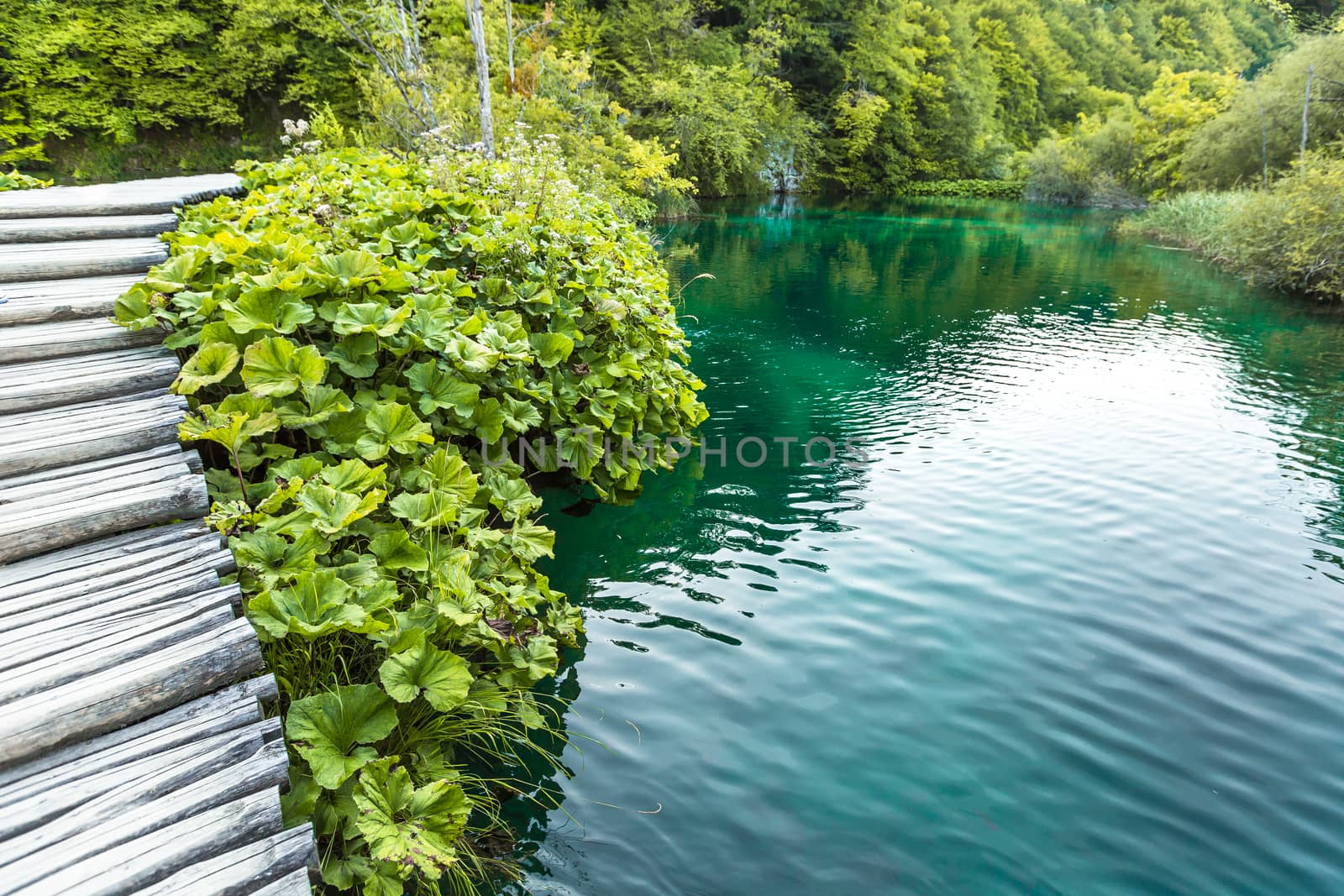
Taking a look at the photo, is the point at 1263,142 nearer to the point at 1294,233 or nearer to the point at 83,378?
the point at 1294,233

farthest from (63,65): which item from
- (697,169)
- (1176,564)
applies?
(1176,564)

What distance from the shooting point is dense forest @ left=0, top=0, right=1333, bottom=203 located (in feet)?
56.8

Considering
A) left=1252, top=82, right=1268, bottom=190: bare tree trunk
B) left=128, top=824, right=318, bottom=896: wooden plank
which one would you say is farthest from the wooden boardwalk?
left=1252, top=82, right=1268, bottom=190: bare tree trunk

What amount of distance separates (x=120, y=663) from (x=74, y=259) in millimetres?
3435

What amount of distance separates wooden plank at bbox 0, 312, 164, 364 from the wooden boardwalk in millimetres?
16

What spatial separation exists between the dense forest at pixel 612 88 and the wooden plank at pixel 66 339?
190 inches

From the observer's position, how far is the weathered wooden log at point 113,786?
1.69 metres

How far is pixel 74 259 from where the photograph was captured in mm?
4328

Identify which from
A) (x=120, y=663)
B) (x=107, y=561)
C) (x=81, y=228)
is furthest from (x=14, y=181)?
(x=120, y=663)

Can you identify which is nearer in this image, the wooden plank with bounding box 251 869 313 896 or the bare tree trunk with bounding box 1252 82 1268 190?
the wooden plank with bounding box 251 869 313 896

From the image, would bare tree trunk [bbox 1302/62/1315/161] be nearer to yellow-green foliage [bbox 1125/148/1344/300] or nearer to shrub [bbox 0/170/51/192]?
yellow-green foliage [bbox 1125/148/1344/300]

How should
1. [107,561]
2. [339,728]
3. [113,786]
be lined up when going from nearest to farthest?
1. [113,786]
2. [339,728]
3. [107,561]

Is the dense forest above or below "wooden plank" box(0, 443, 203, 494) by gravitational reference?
above

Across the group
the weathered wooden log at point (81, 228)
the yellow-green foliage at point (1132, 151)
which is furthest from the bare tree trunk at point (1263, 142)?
the weathered wooden log at point (81, 228)
